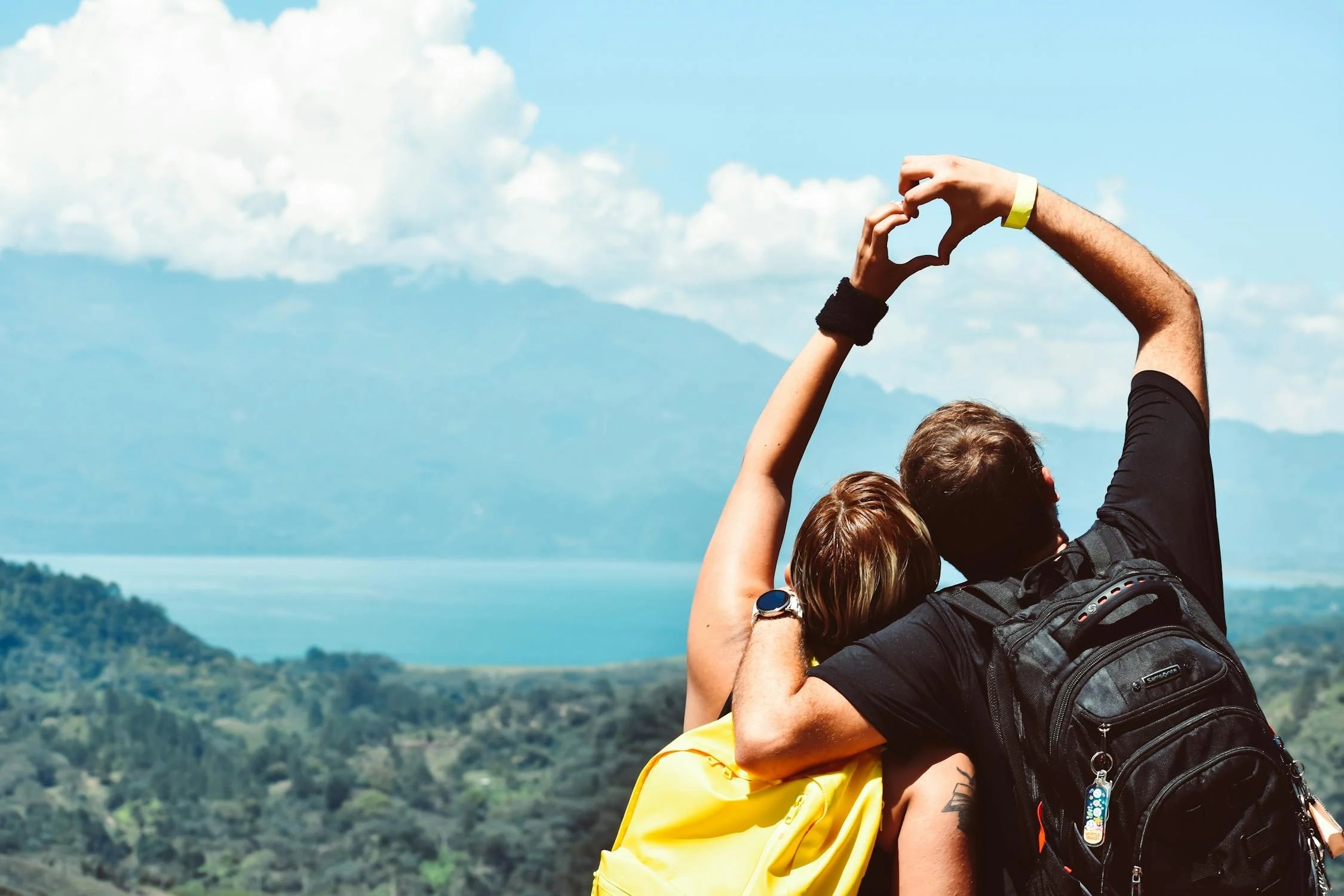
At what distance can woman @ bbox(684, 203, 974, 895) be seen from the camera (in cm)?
214

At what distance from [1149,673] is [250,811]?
70764 mm

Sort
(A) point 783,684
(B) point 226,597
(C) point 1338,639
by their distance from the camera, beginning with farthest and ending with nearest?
1. (B) point 226,597
2. (C) point 1338,639
3. (A) point 783,684

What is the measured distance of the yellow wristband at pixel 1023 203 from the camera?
8.20 ft

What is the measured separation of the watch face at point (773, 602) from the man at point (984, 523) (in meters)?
0.03

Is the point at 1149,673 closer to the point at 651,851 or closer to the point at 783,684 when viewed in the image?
the point at 783,684

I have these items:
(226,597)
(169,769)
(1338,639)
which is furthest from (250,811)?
(226,597)

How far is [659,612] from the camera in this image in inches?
7849

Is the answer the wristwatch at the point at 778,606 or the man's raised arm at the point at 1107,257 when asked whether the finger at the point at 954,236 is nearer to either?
the man's raised arm at the point at 1107,257

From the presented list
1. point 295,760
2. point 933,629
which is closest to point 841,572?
point 933,629

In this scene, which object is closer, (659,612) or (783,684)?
(783,684)

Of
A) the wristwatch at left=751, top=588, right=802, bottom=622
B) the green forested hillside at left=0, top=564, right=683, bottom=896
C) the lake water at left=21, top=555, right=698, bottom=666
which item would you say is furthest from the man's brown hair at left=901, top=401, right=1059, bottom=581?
the lake water at left=21, top=555, right=698, bottom=666

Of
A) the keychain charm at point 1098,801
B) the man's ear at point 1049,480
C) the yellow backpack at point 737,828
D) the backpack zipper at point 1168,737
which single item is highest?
the man's ear at point 1049,480

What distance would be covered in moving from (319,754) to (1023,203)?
7476 centimetres

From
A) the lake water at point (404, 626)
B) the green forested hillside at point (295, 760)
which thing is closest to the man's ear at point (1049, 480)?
the green forested hillside at point (295, 760)
